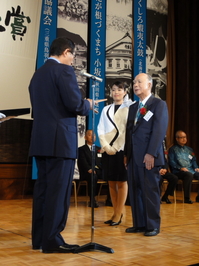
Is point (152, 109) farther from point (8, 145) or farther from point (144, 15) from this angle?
point (144, 15)

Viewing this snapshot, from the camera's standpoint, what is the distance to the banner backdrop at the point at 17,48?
5.81 m

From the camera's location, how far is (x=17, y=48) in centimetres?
595

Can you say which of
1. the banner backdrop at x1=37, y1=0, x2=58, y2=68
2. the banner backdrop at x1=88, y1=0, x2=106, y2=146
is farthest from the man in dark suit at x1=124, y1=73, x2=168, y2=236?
the banner backdrop at x1=88, y1=0, x2=106, y2=146

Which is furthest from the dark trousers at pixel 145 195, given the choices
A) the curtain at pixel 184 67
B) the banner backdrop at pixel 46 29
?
the curtain at pixel 184 67

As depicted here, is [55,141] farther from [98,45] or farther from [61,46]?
[98,45]

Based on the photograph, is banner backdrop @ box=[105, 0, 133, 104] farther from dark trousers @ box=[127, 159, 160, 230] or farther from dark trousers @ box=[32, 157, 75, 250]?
dark trousers @ box=[32, 157, 75, 250]

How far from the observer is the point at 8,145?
6.20 meters

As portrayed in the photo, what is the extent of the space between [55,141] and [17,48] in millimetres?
3867

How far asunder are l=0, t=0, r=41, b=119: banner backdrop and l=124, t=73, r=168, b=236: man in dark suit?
9.73ft

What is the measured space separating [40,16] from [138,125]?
3.66 metres

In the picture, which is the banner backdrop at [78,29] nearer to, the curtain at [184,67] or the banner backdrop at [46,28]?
the banner backdrop at [46,28]

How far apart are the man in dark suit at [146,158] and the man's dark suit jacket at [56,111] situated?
0.89 meters

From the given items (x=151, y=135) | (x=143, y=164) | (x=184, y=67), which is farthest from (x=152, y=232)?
(x=184, y=67)

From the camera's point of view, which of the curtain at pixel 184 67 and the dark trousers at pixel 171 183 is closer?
the dark trousers at pixel 171 183
